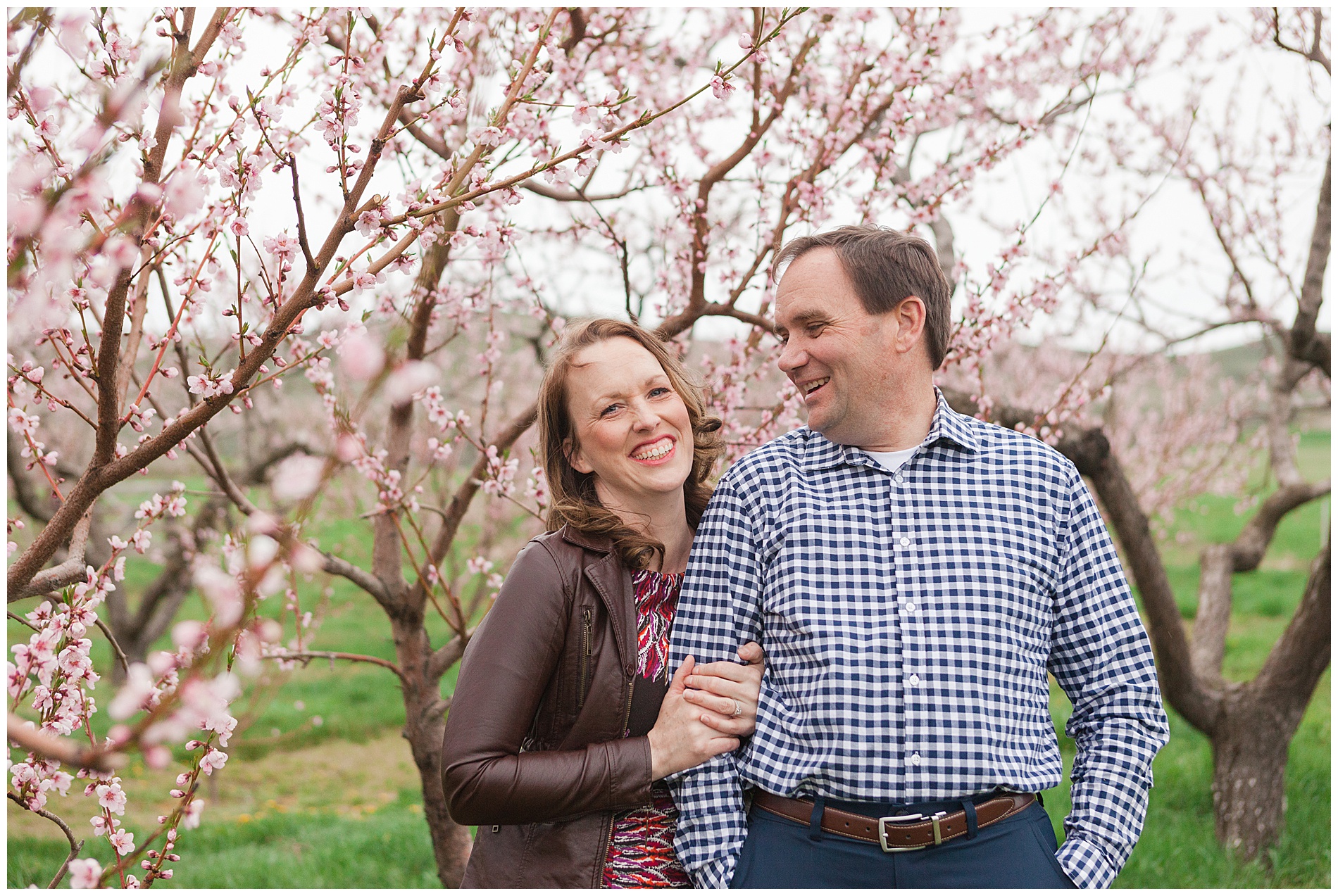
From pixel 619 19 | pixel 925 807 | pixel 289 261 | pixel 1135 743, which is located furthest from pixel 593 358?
pixel 619 19

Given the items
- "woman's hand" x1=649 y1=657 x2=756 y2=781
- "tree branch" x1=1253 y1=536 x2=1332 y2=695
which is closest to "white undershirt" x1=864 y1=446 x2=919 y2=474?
"woman's hand" x1=649 y1=657 x2=756 y2=781

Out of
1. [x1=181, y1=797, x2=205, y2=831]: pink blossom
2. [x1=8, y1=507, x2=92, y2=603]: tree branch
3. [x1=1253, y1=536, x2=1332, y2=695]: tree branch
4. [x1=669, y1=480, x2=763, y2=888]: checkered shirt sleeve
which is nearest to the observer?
[x1=181, y1=797, x2=205, y2=831]: pink blossom

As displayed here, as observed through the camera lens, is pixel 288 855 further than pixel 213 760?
Yes

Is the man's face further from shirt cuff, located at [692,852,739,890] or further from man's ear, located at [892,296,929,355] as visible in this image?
shirt cuff, located at [692,852,739,890]

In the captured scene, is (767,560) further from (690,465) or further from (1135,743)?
(1135,743)

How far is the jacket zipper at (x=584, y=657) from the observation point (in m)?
→ 1.83

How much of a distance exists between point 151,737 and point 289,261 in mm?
1170

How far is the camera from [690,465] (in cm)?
202

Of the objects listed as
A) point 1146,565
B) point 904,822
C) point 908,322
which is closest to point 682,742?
point 904,822

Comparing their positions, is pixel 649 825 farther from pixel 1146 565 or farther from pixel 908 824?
pixel 1146 565

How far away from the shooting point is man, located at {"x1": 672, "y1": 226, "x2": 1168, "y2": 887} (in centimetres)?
176

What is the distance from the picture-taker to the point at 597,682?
1.83 m

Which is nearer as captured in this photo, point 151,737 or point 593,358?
point 151,737

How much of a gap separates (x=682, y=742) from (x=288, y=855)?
3595mm
